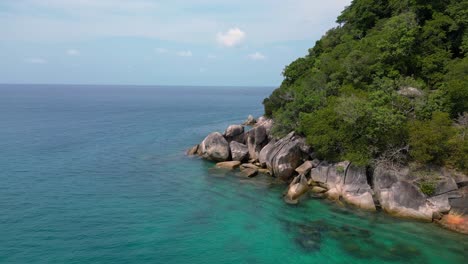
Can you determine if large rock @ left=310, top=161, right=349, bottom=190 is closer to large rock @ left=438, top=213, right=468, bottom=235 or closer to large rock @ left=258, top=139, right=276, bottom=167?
large rock @ left=258, top=139, right=276, bottom=167

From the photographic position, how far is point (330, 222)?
939 inches

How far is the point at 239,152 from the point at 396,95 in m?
17.1

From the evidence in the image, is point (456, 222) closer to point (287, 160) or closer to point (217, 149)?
point (287, 160)

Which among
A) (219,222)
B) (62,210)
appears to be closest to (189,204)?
(219,222)

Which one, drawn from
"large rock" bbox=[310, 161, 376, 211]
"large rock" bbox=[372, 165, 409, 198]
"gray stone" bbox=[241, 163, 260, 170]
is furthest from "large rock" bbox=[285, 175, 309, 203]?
"gray stone" bbox=[241, 163, 260, 170]

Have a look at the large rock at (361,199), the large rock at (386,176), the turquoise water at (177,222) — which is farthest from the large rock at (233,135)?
the large rock at (386,176)

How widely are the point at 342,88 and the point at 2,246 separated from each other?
2986 cm

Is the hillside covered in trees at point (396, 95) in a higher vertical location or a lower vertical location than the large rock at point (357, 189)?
higher

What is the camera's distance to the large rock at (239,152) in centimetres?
3844

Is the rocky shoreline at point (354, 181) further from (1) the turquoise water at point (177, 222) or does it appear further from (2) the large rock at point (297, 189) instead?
(1) the turquoise water at point (177, 222)

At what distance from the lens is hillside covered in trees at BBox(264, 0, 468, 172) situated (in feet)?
86.8

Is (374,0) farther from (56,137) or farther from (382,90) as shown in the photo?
(56,137)

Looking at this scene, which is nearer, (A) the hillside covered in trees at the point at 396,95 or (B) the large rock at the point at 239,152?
(A) the hillside covered in trees at the point at 396,95

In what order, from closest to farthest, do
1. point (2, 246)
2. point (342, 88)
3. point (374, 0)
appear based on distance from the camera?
point (2, 246)
point (342, 88)
point (374, 0)
